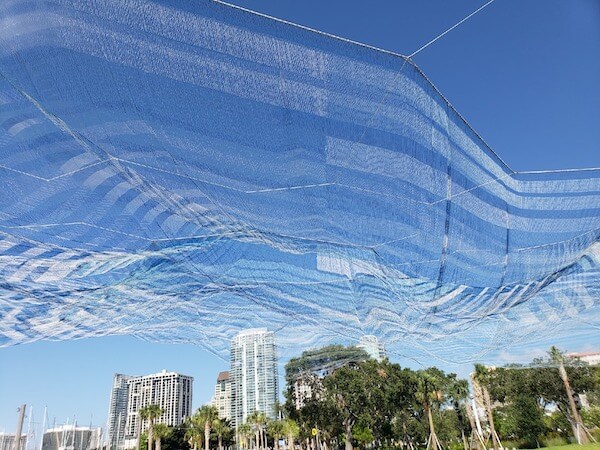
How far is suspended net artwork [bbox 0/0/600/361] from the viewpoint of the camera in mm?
3984

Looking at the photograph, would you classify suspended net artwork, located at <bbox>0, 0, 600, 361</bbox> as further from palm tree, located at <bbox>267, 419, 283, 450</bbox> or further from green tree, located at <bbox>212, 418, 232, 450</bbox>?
palm tree, located at <bbox>267, 419, 283, 450</bbox>

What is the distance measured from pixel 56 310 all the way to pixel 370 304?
20.6ft

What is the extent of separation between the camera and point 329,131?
466 cm

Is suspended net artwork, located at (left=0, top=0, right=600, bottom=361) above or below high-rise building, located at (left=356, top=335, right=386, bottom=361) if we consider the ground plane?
above

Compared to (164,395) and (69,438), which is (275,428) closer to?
(69,438)

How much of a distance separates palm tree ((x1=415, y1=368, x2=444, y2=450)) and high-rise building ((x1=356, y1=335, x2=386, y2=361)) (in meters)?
28.0

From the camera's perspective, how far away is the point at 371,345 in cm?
1196

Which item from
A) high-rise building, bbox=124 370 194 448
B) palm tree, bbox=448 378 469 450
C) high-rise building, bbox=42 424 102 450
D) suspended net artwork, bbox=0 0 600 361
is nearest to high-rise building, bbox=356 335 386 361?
suspended net artwork, bbox=0 0 600 361

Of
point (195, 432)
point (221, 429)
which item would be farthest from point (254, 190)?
point (221, 429)

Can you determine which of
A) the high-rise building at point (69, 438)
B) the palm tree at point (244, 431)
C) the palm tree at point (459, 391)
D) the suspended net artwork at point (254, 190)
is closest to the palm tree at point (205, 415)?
the high-rise building at point (69, 438)

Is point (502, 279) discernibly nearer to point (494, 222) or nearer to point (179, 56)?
point (494, 222)

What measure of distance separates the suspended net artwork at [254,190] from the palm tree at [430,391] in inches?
1217

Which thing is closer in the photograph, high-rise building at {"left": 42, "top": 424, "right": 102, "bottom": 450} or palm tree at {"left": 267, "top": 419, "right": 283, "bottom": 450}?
high-rise building at {"left": 42, "top": 424, "right": 102, "bottom": 450}

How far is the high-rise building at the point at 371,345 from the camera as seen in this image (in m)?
11.6
